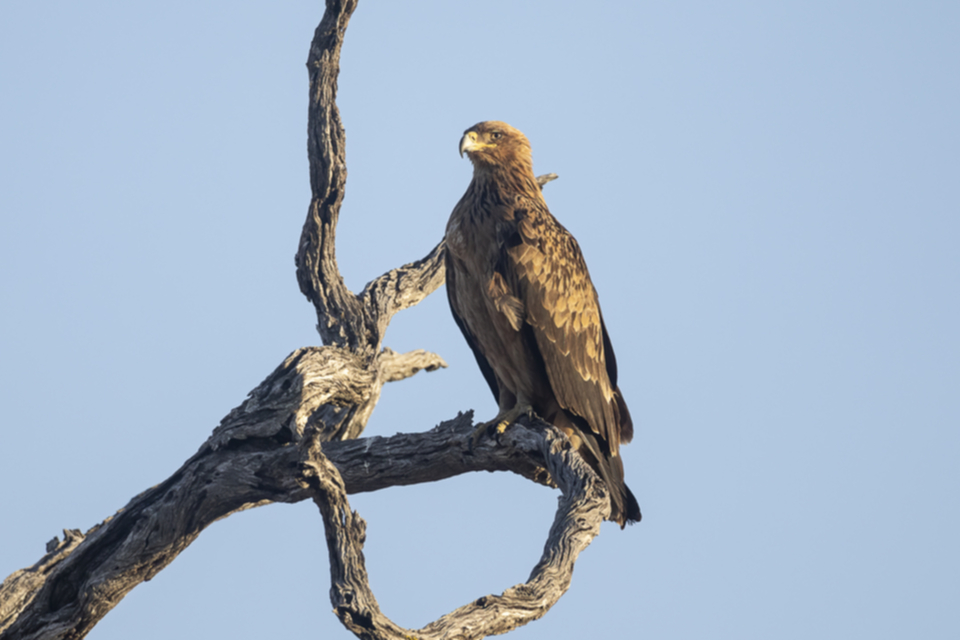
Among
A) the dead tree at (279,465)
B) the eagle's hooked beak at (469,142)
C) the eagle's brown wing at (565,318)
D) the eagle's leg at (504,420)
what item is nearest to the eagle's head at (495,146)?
the eagle's hooked beak at (469,142)

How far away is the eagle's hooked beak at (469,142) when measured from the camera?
5.44 meters

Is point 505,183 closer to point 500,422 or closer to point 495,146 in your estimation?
point 495,146

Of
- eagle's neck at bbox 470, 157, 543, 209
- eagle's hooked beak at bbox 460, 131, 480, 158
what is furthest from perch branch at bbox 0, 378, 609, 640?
eagle's hooked beak at bbox 460, 131, 480, 158

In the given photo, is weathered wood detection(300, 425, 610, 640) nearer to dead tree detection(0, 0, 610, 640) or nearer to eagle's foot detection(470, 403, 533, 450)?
dead tree detection(0, 0, 610, 640)

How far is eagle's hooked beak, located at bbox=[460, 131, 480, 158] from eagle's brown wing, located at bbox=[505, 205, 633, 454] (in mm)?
518

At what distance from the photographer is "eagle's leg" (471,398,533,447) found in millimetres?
4906

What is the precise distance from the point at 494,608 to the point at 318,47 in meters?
3.07

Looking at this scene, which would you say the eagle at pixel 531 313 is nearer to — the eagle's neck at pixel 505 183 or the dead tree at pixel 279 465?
the eagle's neck at pixel 505 183

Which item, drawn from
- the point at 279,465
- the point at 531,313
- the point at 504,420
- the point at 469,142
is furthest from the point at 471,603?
the point at 469,142

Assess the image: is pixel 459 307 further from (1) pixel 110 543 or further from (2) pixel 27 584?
(2) pixel 27 584

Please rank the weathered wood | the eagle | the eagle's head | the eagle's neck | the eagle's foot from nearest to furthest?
the weathered wood, the eagle's foot, the eagle, the eagle's neck, the eagle's head

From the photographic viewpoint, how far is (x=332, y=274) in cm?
545

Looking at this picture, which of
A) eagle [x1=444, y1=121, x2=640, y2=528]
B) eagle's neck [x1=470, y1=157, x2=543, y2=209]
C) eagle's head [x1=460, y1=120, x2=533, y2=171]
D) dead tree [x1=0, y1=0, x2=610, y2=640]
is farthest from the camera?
eagle's head [x1=460, y1=120, x2=533, y2=171]

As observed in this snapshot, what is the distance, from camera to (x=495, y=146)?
5.64 meters
